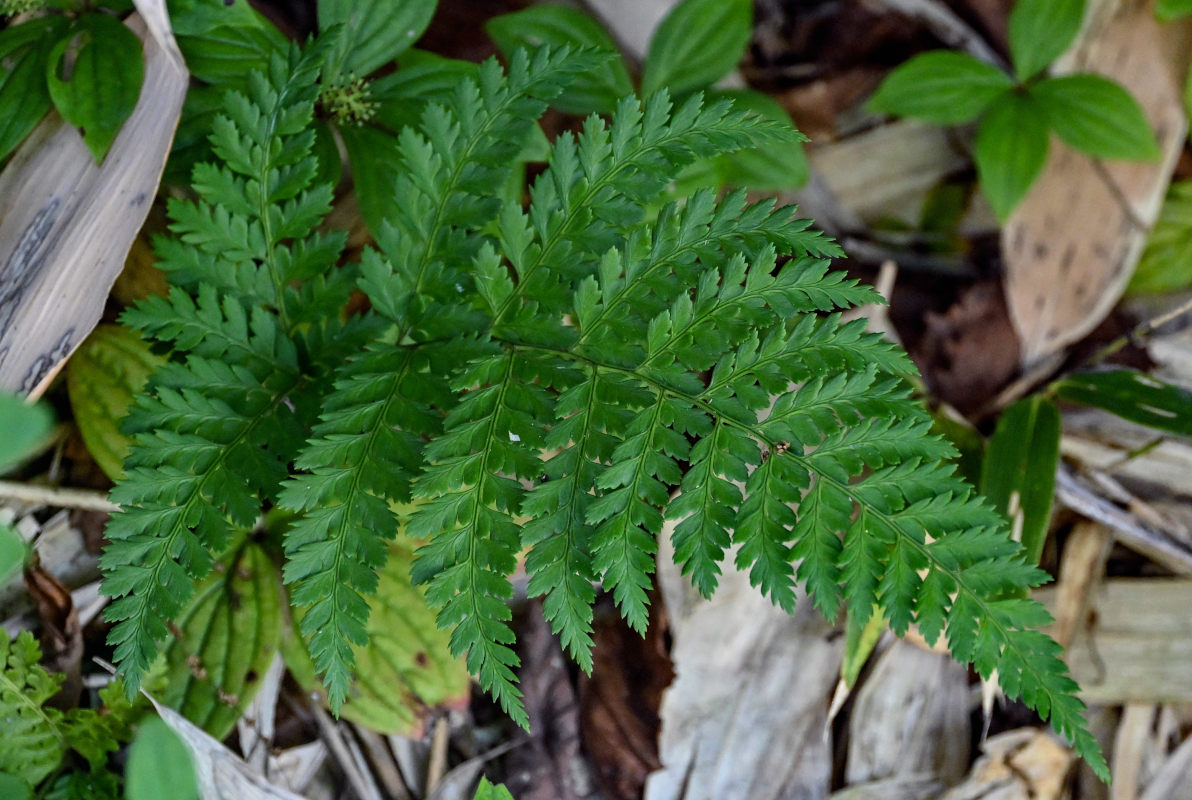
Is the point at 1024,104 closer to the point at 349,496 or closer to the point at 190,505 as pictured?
the point at 349,496

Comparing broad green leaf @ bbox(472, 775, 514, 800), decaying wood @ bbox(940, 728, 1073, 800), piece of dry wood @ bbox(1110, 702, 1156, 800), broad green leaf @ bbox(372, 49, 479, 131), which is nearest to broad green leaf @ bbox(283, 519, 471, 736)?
broad green leaf @ bbox(472, 775, 514, 800)

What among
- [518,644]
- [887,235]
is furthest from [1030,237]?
[518,644]

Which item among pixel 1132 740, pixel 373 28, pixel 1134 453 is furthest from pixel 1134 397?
pixel 373 28

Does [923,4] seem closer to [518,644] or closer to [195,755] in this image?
[518,644]

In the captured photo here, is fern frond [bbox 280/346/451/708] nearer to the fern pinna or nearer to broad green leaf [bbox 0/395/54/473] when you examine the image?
the fern pinna

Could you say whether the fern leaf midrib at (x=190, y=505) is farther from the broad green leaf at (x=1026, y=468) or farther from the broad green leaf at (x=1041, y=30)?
the broad green leaf at (x=1041, y=30)

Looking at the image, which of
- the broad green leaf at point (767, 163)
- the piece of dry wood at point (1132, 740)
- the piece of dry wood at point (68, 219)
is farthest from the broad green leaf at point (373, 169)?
the piece of dry wood at point (1132, 740)
